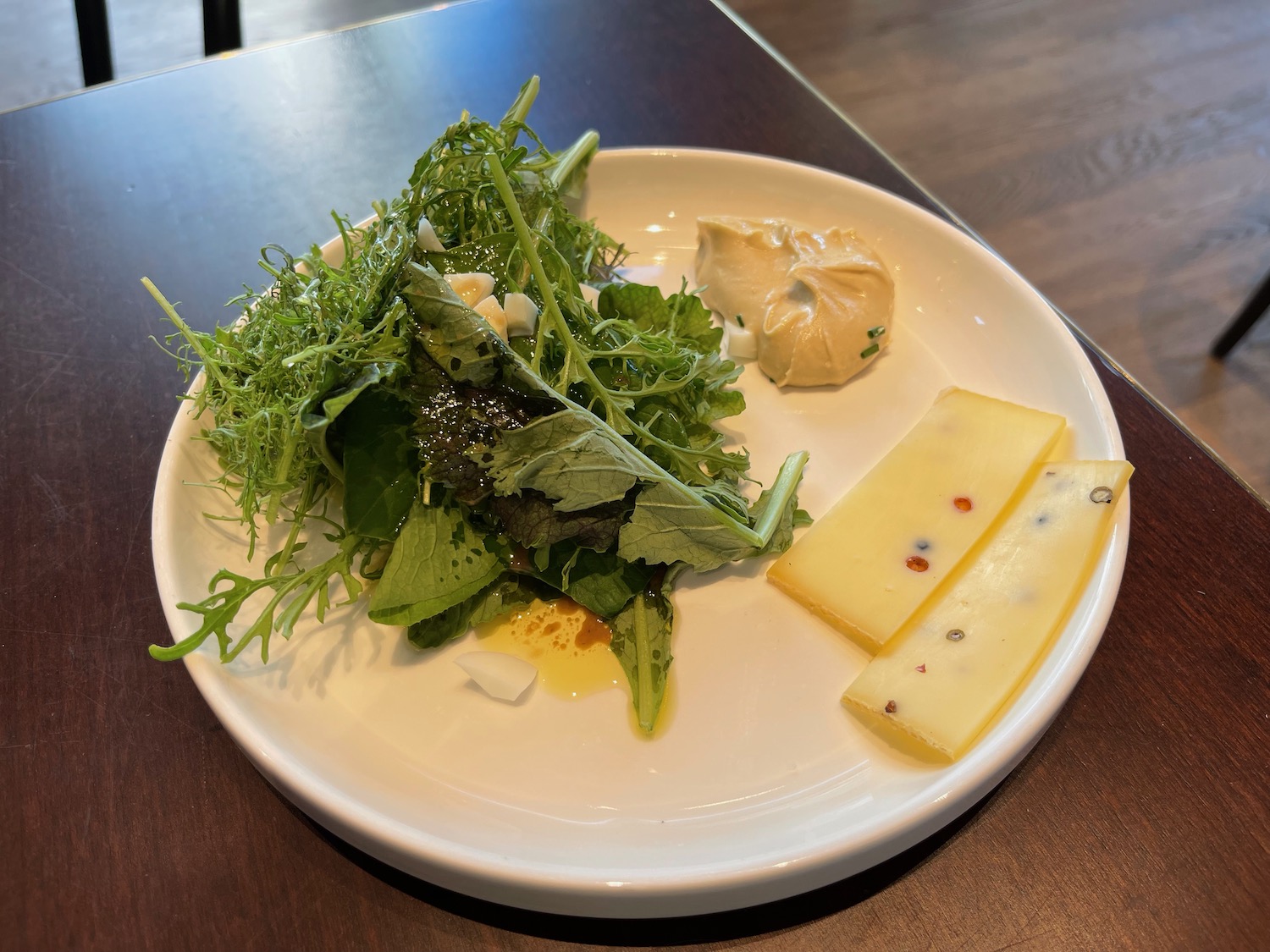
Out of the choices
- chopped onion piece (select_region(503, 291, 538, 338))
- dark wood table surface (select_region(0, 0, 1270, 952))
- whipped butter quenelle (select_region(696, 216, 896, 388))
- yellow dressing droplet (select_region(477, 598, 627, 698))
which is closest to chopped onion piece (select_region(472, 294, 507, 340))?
chopped onion piece (select_region(503, 291, 538, 338))

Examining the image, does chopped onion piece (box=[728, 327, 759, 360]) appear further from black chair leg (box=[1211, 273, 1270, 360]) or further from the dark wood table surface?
black chair leg (box=[1211, 273, 1270, 360])

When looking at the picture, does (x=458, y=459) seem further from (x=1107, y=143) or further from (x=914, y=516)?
(x=1107, y=143)

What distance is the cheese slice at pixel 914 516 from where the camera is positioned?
1215 millimetres

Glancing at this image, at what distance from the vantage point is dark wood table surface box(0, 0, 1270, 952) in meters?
0.99

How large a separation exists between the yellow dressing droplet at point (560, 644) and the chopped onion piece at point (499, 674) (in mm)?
31

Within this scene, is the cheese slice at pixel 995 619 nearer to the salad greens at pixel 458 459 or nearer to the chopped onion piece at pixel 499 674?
the salad greens at pixel 458 459

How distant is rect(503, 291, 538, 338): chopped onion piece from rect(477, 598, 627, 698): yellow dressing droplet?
15.9 inches

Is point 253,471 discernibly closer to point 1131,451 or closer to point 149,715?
point 149,715

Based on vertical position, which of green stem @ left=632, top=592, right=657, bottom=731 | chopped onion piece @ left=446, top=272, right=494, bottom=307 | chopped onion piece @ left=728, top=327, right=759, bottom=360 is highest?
chopped onion piece @ left=446, top=272, right=494, bottom=307

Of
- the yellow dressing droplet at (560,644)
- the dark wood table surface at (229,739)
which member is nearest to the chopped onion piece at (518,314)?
the yellow dressing droplet at (560,644)

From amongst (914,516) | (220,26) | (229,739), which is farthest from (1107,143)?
(229,739)

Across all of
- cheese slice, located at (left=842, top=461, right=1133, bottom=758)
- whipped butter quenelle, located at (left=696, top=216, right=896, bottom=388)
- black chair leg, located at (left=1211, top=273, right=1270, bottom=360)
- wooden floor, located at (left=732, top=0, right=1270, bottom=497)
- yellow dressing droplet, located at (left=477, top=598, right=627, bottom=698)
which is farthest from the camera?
wooden floor, located at (left=732, top=0, right=1270, bottom=497)

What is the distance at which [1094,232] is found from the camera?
10.6 ft

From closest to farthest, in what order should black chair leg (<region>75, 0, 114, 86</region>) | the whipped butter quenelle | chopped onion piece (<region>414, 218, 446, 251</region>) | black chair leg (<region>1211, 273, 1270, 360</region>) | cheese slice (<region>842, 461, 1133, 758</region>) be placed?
cheese slice (<region>842, 461, 1133, 758</region>)
chopped onion piece (<region>414, 218, 446, 251</region>)
the whipped butter quenelle
black chair leg (<region>75, 0, 114, 86</region>)
black chair leg (<region>1211, 273, 1270, 360</region>)
